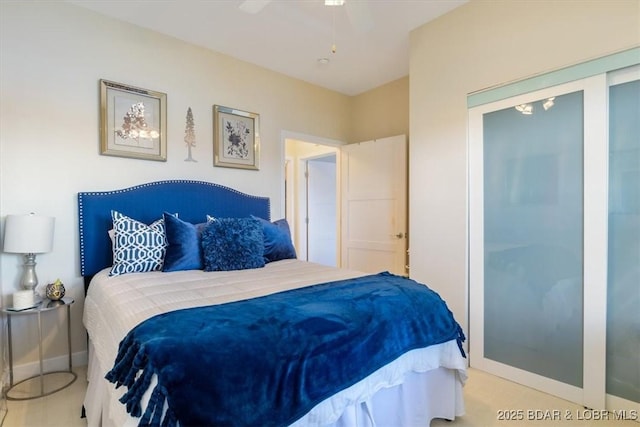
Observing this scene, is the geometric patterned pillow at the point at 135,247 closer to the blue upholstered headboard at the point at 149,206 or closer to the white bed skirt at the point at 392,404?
the blue upholstered headboard at the point at 149,206

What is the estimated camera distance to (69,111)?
2.47 metres

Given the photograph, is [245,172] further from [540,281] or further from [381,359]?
[540,281]

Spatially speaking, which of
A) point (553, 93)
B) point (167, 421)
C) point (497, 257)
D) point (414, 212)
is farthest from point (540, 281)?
point (167, 421)

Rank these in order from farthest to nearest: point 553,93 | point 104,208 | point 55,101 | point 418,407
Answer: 1. point 104,208
2. point 55,101
3. point 553,93
4. point 418,407

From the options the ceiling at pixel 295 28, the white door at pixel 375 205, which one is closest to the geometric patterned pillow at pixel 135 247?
the ceiling at pixel 295 28

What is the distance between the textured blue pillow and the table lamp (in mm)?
723

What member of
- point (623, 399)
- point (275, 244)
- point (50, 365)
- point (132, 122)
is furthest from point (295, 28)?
point (623, 399)

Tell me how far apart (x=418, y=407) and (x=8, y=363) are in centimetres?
273

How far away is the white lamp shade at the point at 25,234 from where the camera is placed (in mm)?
2072

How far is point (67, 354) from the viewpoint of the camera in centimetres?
249

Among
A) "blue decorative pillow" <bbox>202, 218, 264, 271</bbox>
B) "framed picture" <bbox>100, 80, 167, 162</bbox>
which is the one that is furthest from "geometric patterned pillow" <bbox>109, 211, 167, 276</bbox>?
"framed picture" <bbox>100, 80, 167, 162</bbox>

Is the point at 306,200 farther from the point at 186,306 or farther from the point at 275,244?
the point at 186,306

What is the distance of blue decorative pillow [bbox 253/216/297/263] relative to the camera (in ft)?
9.20

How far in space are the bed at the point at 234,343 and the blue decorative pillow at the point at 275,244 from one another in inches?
0.9
